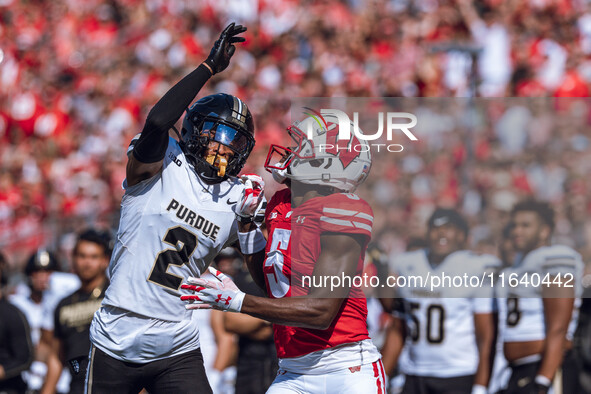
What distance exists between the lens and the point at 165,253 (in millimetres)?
4012

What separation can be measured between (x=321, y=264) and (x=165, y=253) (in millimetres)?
907

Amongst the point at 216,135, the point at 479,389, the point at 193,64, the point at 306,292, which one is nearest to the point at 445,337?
the point at 479,389

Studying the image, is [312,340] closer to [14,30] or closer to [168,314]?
[168,314]

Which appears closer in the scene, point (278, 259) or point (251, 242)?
point (278, 259)

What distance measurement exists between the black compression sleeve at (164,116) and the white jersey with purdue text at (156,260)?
0.83 ft

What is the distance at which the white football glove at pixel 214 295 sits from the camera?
3381 millimetres

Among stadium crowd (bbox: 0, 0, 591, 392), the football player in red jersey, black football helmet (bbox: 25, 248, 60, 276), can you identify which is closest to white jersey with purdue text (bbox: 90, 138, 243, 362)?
the football player in red jersey

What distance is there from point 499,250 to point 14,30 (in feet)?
42.3

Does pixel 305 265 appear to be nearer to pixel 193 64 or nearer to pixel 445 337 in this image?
pixel 445 337

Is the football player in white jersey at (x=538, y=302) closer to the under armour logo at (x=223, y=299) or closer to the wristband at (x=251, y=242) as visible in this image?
the wristband at (x=251, y=242)

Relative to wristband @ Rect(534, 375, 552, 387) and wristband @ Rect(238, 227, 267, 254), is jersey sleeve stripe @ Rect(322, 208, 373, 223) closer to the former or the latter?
wristband @ Rect(238, 227, 267, 254)

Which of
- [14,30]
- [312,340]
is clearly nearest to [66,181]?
[14,30]

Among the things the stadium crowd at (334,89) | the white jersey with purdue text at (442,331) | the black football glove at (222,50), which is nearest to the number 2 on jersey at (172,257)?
the black football glove at (222,50)

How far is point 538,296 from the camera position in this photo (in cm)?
540
